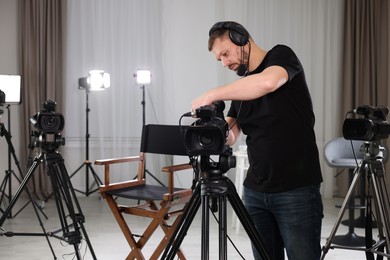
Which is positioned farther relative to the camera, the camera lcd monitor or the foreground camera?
the camera lcd monitor

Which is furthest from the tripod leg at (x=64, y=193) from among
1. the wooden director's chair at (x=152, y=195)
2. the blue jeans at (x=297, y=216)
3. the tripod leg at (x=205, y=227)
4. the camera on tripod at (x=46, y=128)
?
the tripod leg at (x=205, y=227)

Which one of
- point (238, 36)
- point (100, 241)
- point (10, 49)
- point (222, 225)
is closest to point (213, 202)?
point (222, 225)

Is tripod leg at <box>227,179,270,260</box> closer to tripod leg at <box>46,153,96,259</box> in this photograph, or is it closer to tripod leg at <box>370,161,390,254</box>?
tripod leg at <box>370,161,390,254</box>

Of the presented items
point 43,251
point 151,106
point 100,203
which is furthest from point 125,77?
point 43,251

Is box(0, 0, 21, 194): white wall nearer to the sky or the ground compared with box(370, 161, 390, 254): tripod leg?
nearer to the sky

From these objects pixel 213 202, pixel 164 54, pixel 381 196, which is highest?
pixel 164 54

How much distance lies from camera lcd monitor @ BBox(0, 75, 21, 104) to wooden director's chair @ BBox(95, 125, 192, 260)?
151cm

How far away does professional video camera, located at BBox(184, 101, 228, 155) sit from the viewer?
A: 1444 millimetres

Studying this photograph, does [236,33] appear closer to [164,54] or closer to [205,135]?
[205,135]

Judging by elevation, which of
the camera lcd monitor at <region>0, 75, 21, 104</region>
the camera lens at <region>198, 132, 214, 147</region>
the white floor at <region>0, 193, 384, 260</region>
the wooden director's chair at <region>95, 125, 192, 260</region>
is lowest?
Answer: the white floor at <region>0, 193, 384, 260</region>

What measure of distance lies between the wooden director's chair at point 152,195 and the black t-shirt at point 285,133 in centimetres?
107

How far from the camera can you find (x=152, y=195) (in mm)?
3078

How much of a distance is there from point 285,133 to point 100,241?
8.23 feet

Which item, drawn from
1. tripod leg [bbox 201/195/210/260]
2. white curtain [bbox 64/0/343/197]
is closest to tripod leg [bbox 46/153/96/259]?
tripod leg [bbox 201/195/210/260]
